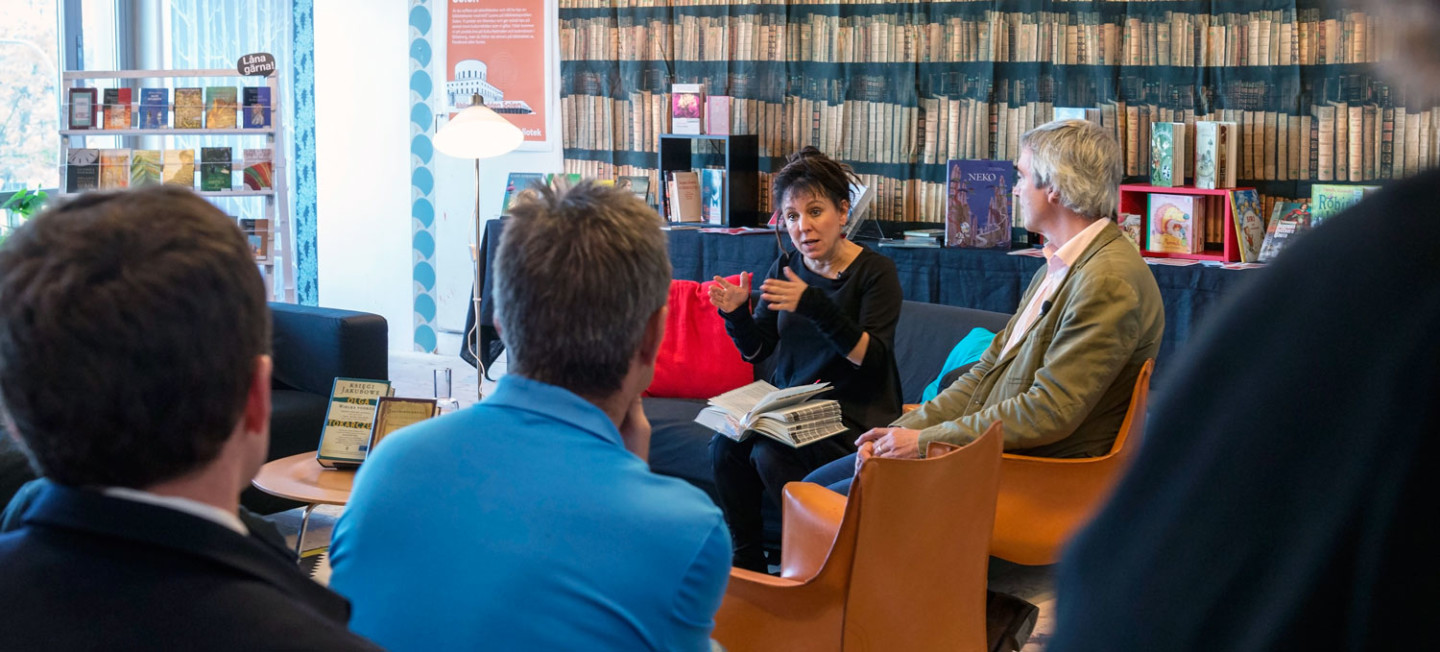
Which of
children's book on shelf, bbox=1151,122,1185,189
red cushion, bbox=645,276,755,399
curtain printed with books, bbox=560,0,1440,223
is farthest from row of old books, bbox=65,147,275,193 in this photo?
children's book on shelf, bbox=1151,122,1185,189

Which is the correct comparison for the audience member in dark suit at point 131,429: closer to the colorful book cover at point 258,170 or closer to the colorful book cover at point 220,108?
the colorful book cover at point 258,170

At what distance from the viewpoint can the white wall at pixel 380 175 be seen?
7.25 metres

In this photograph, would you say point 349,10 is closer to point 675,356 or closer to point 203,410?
point 675,356

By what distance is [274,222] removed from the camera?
6523 millimetres

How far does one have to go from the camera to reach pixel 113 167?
251 inches

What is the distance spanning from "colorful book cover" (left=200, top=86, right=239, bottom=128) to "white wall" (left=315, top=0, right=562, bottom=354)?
1085 mm

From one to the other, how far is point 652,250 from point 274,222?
5.52m

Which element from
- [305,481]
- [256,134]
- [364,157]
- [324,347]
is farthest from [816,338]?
[364,157]

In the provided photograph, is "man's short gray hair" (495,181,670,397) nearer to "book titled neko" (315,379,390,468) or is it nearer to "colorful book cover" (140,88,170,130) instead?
"book titled neko" (315,379,390,468)

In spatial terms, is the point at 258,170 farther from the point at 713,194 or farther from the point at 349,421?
the point at 349,421

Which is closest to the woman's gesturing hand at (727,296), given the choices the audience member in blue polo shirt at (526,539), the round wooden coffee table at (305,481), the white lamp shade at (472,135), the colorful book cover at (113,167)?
the round wooden coffee table at (305,481)

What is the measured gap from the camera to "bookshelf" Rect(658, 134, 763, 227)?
614 centimetres

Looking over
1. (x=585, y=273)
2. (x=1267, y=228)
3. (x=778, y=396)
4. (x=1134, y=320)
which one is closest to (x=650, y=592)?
(x=585, y=273)

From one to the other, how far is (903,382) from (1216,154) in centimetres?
177
